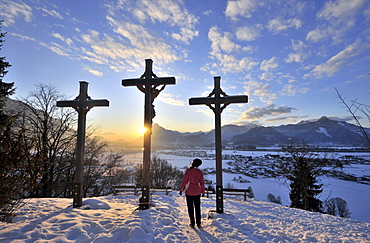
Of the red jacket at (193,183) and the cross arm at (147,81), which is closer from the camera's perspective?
the red jacket at (193,183)

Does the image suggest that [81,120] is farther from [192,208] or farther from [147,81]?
[192,208]

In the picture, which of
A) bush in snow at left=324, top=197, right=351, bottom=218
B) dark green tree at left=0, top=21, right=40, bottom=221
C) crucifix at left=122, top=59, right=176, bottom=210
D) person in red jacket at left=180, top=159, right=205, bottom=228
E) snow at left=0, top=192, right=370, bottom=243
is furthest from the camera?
bush in snow at left=324, top=197, right=351, bottom=218

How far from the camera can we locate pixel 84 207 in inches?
201

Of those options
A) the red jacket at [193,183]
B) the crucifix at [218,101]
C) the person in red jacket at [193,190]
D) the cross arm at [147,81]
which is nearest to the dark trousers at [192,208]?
the person in red jacket at [193,190]

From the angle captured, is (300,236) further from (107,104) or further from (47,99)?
(47,99)

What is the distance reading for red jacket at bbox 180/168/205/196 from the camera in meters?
4.13

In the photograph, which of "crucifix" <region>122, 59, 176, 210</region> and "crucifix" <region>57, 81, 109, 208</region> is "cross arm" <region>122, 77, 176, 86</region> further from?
"crucifix" <region>57, 81, 109, 208</region>

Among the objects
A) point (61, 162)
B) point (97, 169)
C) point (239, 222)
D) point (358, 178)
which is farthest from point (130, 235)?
point (358, 178)

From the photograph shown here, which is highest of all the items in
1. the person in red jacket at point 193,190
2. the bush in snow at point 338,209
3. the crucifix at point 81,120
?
the crucifix at point 81,120

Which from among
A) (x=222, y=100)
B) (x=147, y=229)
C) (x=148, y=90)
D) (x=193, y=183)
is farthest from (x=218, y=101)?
(x=147, y=229)

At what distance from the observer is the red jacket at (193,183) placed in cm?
413

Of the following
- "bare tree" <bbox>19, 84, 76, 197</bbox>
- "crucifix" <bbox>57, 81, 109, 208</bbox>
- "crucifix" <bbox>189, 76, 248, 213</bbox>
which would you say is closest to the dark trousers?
"crucifix" <bbox>189, 76, 248, 213</bbox>

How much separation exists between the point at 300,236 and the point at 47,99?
51.0ft

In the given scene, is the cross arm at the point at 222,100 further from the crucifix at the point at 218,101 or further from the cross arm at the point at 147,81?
the cross arm at the point at 147,81
